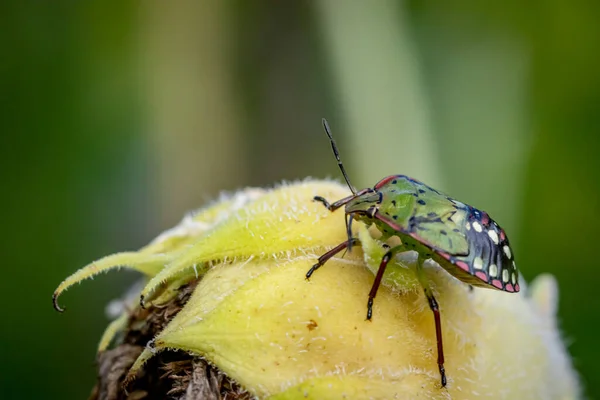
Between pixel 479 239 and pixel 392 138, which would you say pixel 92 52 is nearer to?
pixel 392 138

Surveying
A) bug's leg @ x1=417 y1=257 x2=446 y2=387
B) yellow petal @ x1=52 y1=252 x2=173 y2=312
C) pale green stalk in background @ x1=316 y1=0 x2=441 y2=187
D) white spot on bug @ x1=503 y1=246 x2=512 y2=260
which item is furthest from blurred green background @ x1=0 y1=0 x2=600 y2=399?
yellow petal @ x1=52 y1=252 x2=173 y2=312

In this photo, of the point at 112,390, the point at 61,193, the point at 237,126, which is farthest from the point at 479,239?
the point at 237,126

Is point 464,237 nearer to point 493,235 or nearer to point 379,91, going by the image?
point 493,235

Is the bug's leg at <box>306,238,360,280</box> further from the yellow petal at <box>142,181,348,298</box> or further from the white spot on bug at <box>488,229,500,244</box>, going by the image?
the white spot on bug at <box>488,229,500,244</box>

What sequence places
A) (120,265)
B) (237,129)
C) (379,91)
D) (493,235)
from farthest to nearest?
(237,129) < (379,91) < (120,265) < (493,235)

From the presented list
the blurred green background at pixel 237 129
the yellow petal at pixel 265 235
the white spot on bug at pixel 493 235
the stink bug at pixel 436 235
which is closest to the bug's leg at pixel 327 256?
the stink bug at pixel 436 235

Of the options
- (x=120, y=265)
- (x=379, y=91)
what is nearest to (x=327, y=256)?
(x=120, y=265)
